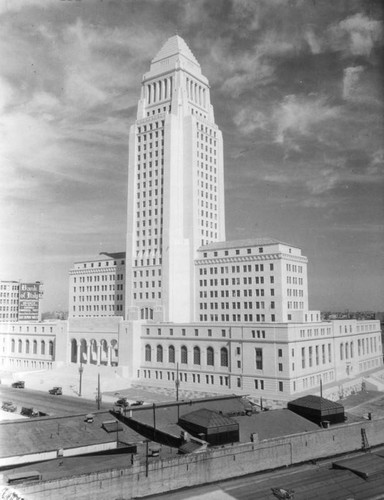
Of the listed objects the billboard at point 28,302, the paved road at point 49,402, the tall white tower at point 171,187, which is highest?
the tall white tower at point 171,187

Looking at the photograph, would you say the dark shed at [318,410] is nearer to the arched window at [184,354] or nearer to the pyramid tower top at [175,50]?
the arched window at [184,354]

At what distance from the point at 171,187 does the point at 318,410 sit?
69.4 meters

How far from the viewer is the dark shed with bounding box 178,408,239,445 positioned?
139 ft

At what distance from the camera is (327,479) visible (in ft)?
122

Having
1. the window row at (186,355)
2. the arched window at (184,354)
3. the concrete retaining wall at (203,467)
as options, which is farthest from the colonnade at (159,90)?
the concrete retaining wall at (203,467)

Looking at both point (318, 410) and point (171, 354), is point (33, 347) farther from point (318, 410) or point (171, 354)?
point (318, 410)

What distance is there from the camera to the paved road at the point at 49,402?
69.2 metres

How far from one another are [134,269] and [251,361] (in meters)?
40.6

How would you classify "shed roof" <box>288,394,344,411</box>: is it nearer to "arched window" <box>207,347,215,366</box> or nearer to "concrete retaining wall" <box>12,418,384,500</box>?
"concrete retaining wall" <box>12,418,384,500</box>

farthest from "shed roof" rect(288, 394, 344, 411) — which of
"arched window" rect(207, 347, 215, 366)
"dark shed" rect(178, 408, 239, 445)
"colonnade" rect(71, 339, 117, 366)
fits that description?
"colonnade" rect(71, 339, 117, 366)

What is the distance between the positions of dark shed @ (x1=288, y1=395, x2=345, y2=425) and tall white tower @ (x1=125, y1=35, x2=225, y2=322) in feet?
180

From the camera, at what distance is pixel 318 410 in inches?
1992

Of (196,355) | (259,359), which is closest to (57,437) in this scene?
(259,359)

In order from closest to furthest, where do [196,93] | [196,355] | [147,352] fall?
1. [196,355]
2. [147,352]
3. [196,93]
